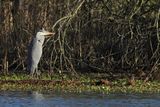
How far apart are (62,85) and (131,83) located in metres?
1.61

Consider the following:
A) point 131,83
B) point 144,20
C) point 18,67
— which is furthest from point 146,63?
point 18,67

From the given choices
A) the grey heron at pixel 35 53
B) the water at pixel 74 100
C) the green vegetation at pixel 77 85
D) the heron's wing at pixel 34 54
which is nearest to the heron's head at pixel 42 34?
the grey heron at pixel 35 53

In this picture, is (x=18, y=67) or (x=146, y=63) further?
(x=18, y=67)

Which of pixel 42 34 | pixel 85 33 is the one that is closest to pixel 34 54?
pixel 42 34

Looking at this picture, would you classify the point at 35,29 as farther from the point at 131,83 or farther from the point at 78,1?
the point at 131,83

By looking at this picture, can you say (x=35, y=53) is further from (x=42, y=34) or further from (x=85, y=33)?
(x=85, y=33)

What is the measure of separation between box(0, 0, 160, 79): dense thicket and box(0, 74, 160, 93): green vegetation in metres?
1.17

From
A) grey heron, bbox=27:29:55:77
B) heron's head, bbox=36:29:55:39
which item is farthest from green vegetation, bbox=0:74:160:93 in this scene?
heron's head, bbox=36:29:55:39

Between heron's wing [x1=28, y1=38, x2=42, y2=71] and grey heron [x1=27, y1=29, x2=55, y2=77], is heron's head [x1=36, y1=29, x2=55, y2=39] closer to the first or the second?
grey heron [x1=27, y1=29, x2=55, y2=77]

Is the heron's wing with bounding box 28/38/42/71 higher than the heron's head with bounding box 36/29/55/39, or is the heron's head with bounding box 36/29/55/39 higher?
the heron's head with bounding box 36/29/55/39

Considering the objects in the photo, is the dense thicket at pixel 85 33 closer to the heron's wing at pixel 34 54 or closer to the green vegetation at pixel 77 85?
the heron's wing at pixel 34 54

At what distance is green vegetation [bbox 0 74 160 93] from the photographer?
1514cm

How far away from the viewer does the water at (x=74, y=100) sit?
12.6 m

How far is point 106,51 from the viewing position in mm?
19156
